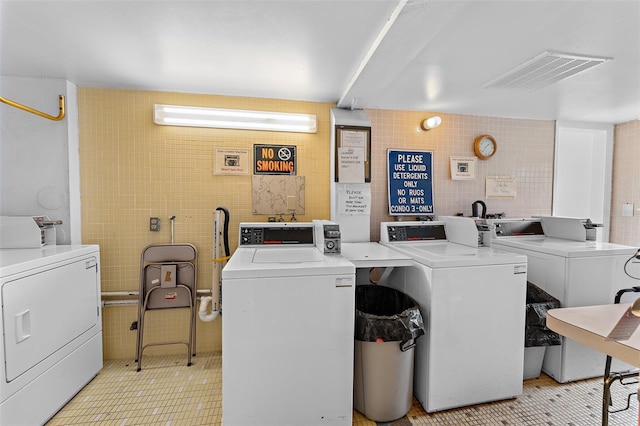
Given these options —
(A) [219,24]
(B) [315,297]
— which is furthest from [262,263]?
(A) [219,24]

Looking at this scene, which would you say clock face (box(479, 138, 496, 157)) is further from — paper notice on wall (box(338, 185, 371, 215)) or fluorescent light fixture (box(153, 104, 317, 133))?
fluorescent light fixture (box(153, 104, 317, 133))

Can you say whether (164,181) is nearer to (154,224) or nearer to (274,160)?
(154,224)

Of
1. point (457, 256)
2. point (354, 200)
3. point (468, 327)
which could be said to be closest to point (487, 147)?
point (354, 200)

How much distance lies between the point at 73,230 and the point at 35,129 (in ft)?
2.88

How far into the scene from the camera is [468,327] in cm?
190

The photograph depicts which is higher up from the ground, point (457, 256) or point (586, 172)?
point (586, 172)

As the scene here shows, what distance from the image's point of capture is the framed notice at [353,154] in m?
2.70

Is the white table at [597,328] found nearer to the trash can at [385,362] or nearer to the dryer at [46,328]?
the trash can at [385,362]

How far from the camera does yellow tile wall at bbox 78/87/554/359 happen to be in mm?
2506

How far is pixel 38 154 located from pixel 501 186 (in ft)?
14.9

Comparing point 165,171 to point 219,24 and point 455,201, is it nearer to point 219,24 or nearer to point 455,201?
point 219,24

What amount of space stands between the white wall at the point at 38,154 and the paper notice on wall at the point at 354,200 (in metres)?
2.35

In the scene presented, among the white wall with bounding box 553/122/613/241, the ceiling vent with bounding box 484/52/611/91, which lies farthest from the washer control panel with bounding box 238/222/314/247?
the white wall with bounding box 553/122/613/241

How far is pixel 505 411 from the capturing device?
6.37 ft
